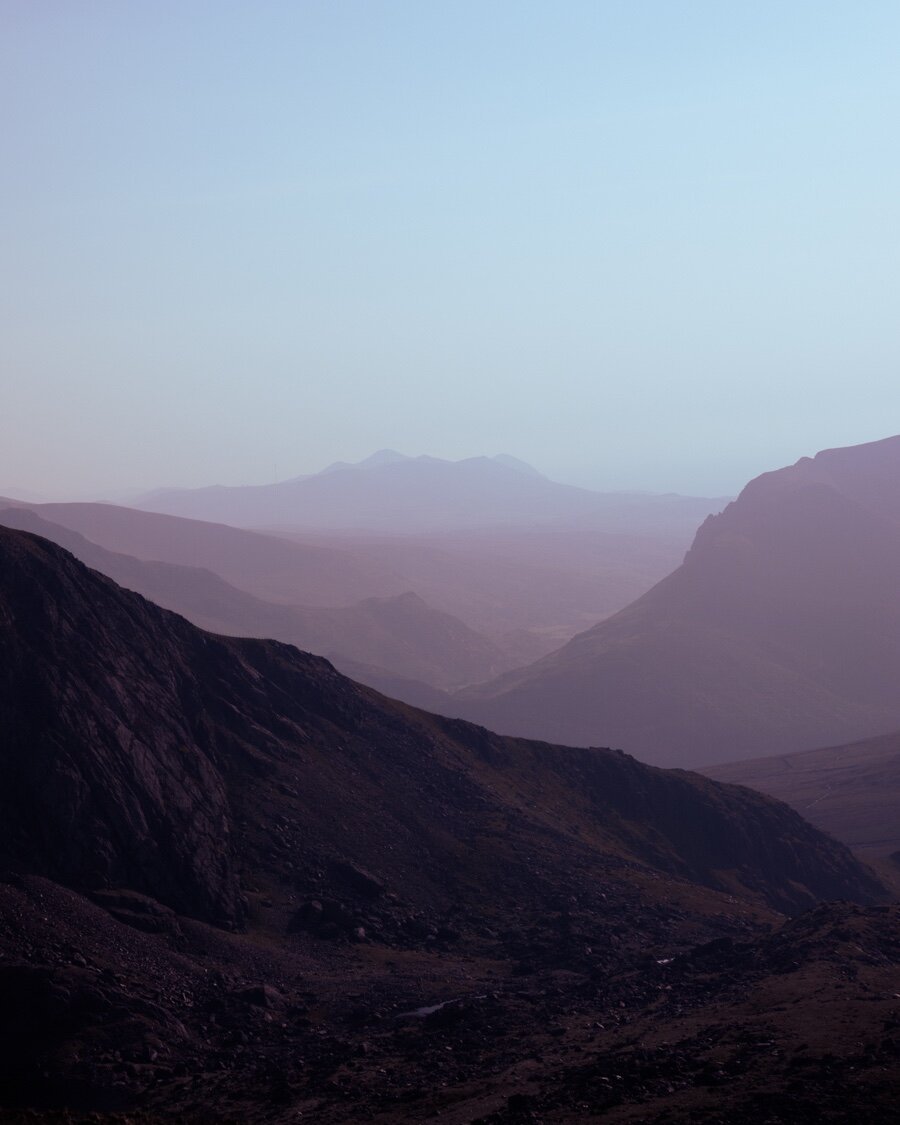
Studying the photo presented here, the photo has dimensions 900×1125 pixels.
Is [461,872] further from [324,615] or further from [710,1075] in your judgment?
[324,615]

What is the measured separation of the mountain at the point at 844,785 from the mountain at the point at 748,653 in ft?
51.7

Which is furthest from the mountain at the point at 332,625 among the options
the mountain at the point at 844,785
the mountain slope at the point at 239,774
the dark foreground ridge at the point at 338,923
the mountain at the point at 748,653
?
the dark foreground ridge at the point at 338,923

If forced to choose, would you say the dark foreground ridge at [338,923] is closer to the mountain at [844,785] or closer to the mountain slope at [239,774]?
the mountain slope at [239,774]

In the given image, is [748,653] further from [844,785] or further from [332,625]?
[332,625]

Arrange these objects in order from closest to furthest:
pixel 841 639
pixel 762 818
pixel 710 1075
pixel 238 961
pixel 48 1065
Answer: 1. pixel 710 1075
2. pixel 48 1065
3. pixel 238 961
4. pixel 762 818
5. pixel 841 639

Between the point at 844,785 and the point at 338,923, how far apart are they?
63817 millimetres

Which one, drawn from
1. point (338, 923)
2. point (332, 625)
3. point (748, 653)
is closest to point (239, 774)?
point (338, 923)

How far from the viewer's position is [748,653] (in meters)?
145

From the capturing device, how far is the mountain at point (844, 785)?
83.8 m

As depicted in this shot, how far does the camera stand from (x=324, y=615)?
190750 mm

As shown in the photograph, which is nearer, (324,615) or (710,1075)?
(710,1075)

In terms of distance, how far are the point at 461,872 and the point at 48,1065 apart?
69.5 ft

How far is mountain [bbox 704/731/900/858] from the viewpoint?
83750mm

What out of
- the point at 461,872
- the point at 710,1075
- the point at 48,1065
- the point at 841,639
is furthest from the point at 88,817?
the point at 841,639
